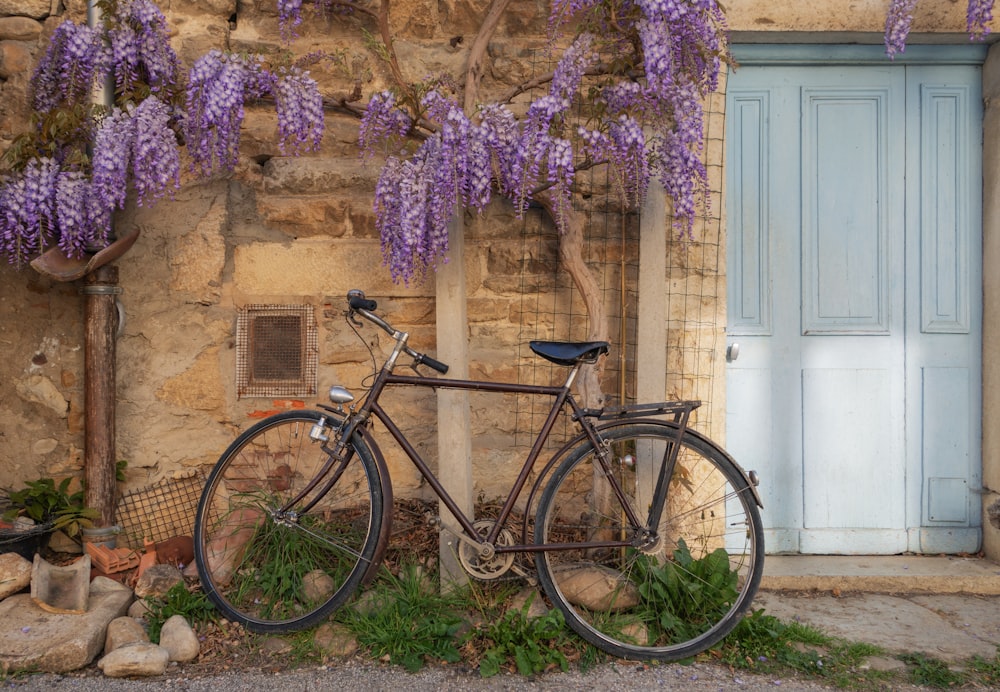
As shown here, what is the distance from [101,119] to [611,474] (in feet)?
8.23

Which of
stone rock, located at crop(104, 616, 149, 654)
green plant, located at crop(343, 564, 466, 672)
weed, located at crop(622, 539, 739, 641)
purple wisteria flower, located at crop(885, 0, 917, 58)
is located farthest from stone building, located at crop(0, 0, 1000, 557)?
stone rock, located at crop(104, 616, 149, 654)

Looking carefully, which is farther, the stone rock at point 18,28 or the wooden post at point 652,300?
the stone rock at point 18,28

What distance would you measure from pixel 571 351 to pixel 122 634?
1903mm

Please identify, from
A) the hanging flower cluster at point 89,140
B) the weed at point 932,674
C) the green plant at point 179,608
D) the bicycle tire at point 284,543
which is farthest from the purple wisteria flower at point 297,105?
the weed at point 932,674

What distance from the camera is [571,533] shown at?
346cm

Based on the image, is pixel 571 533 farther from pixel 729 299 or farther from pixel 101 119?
pixel 101 119

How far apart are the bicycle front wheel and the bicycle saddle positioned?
293mm

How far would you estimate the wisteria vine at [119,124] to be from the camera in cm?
326

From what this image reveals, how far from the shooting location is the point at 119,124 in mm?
3273

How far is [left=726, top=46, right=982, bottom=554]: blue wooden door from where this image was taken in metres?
3.74

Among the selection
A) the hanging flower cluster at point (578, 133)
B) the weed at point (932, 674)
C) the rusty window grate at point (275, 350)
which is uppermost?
the hanging flower cluster at point (578, 133)

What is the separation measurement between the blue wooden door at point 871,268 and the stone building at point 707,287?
10 mm

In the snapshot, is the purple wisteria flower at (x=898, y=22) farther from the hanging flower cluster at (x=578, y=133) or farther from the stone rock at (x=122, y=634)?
the stone rock at (x=122, y=634)

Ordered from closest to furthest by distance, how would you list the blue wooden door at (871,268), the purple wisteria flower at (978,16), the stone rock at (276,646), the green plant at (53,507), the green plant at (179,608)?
the stone rock at (276,646) < the green plant at (179,608) < the purple wisteria flower at (978,16) < the green plant at (53,507) < the blue wooden door at (871,268)
